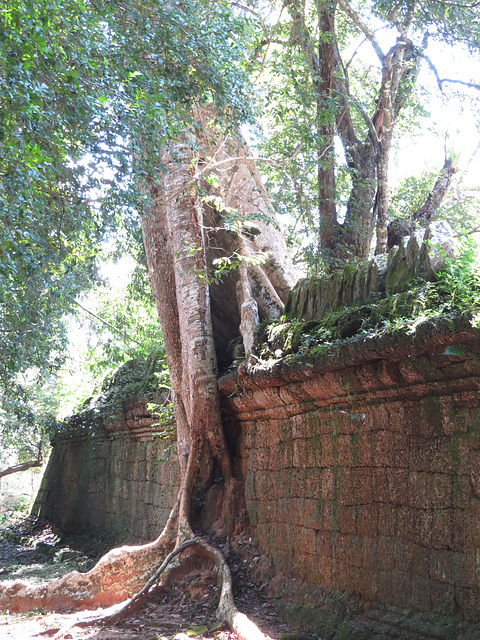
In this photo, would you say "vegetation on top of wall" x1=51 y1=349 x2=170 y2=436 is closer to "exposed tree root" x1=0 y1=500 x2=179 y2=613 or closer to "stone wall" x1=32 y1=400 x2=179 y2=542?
"stone wall" x1=32 y1=400 x2=179 y2=542

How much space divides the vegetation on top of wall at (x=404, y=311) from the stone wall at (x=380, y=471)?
13 centimetres

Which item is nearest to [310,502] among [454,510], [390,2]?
[454,510]

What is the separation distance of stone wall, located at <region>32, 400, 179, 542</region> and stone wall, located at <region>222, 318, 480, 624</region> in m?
2.68

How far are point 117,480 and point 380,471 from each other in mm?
6150

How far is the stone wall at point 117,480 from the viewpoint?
8016 millimetres

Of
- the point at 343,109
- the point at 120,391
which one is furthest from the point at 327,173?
the point at 120,391

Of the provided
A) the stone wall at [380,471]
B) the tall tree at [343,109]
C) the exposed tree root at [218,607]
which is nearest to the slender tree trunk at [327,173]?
the tall tree at [343,109]

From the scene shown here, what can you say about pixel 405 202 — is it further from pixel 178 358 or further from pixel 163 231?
pixel 178 358

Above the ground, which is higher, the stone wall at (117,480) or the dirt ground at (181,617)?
the stone wall at (117,480)

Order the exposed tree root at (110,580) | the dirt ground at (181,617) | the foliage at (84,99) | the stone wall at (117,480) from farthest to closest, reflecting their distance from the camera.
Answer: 1. the stone wall at (117,480)
2. the exposed tree root at (110,580)
3. the dirt ground at (181,617)
4. the foliage at (84,99)

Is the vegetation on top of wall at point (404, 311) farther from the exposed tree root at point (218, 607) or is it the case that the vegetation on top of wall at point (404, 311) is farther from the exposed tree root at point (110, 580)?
the exposed tree root at point (110, 580)

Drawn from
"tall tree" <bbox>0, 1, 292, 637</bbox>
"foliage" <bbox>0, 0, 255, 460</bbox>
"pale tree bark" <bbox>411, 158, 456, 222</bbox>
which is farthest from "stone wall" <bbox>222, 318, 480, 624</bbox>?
"pale tree bark" <bbox>411, 158, 456, 222</bbox>

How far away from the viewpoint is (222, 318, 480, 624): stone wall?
3.64 metres

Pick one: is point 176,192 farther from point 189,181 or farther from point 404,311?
point 404,311
